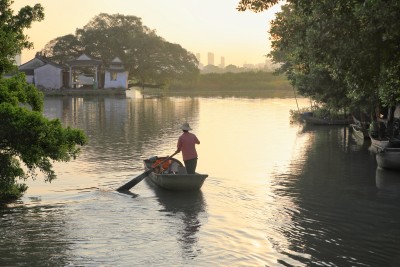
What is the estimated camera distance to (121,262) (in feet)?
37.0

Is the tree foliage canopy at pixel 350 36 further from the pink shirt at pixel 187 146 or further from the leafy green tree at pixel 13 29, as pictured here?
the leafy green tree at pixel 13 29

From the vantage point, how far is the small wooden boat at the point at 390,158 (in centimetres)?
2234

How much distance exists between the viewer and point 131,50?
374 ft

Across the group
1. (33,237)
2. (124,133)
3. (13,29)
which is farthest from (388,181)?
(124,133)

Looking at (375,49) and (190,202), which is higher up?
(375,49)

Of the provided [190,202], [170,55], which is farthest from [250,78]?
A: [190,202]

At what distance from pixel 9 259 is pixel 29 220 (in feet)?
9.93

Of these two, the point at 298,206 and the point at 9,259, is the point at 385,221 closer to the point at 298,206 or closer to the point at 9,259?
the point at 298,206

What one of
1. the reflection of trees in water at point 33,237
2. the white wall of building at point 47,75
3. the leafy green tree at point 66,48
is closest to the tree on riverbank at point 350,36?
the reflection of trees in water at point 33,237

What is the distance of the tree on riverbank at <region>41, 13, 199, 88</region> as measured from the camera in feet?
372

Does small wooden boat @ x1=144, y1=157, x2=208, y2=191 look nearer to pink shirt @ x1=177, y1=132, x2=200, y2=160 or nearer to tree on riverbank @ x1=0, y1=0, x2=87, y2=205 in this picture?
pink shirt @ x1=177, y1=132, x2=200, y2=160

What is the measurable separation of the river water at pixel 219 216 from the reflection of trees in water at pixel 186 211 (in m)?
0.03

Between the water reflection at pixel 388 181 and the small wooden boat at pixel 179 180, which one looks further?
the water reflection at pixel 388 181

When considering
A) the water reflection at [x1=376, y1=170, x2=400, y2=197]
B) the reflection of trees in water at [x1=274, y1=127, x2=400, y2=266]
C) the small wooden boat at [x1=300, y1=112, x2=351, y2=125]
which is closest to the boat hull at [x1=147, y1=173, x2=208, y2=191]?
the reflection of trees in water at [x1=274, y1=127, x2=400, y2=266]
